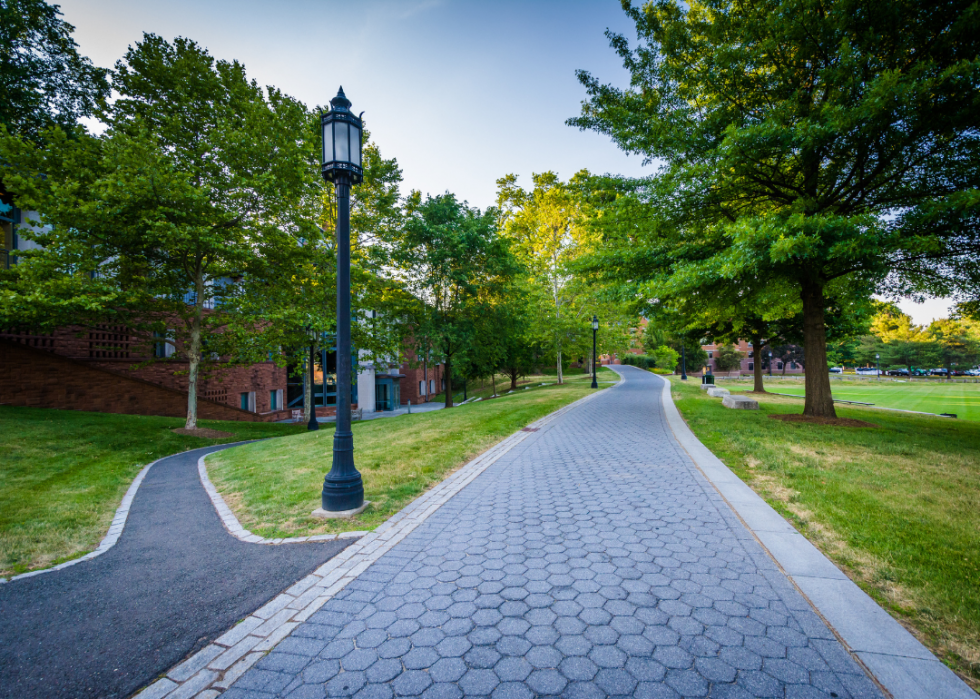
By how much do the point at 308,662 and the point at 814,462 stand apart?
7.57m

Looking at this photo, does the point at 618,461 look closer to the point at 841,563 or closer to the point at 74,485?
the point at 841,563

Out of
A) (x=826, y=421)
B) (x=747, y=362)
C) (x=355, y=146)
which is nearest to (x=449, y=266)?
(x=355, y=146)

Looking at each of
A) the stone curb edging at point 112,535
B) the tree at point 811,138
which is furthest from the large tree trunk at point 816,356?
the stone curb edging at point 112,535

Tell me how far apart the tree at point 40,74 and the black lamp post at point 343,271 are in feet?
61.4

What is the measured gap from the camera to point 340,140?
5281 millimetres

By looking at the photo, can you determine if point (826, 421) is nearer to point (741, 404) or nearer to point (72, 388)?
point (741, 404)

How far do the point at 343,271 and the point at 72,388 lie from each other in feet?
56.4

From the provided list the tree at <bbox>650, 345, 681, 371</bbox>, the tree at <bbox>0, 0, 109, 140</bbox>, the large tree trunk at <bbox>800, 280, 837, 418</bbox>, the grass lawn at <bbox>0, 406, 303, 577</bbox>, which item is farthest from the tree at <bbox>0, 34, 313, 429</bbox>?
the tree at <bbox>650, 345, 681, 371</bbox>

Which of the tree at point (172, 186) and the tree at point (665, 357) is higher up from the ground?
the tree at point (172, 186)

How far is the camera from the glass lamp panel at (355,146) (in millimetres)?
5342

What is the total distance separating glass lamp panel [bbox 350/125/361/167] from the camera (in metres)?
5.34

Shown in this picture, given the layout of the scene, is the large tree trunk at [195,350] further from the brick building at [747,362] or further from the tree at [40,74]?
the brick building at [747,362]

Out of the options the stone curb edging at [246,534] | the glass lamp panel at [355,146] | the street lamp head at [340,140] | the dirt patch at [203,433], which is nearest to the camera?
the stone curb edging at [246,534]

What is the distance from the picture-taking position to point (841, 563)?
11.3ft
